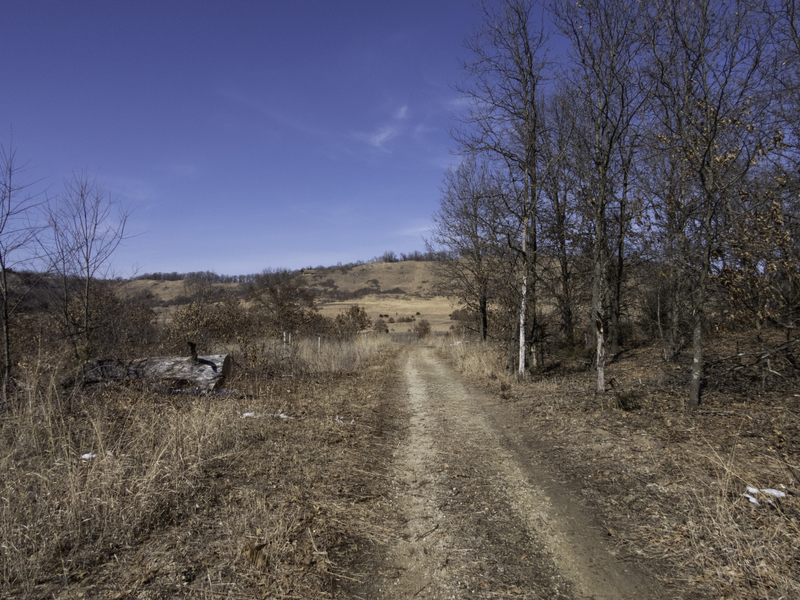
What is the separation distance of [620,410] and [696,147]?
4667 mm

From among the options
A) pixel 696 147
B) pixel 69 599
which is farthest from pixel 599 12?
pixel 69 599

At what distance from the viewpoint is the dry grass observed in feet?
11.0

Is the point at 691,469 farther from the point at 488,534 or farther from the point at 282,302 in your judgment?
the point at 282,302

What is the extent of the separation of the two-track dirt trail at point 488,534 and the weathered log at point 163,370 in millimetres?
5898

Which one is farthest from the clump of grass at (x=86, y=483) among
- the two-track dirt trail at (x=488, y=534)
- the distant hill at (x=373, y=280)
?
the distant hill at (x=373, y=280)

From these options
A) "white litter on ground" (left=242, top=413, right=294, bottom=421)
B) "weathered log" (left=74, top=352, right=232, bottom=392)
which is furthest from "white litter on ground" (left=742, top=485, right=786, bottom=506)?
"weathered log" (left=74, top=352, right=232, bottom=392)

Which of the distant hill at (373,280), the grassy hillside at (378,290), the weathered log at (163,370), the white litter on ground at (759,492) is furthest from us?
the distant hill at (373,280)

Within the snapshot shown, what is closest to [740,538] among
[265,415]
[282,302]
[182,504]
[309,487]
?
[309,487]

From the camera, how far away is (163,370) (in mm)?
10547

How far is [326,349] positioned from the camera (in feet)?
59.2

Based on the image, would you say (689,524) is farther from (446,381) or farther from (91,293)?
(91,293)

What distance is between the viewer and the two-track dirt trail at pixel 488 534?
11.1ft

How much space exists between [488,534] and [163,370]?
9.10 m

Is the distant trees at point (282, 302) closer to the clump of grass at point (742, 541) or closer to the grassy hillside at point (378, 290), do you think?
the clump of grass at point (742, 541)
